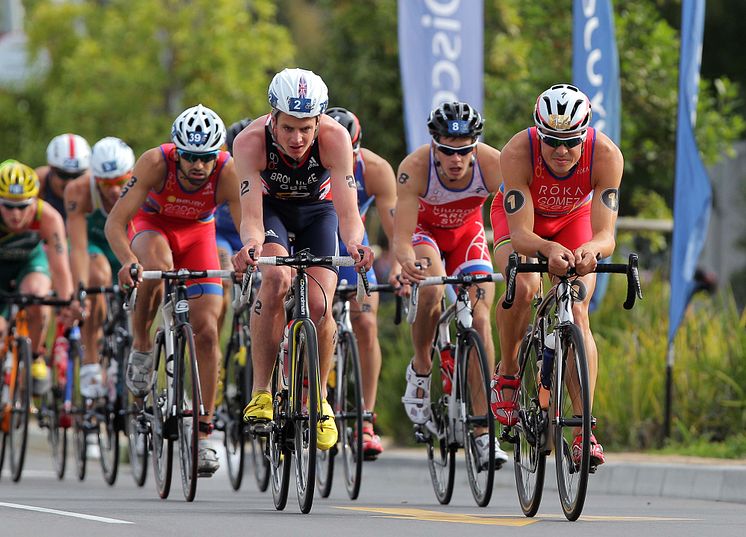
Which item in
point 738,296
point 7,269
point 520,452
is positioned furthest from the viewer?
point 738,296

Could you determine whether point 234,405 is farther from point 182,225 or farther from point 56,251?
point 56,251

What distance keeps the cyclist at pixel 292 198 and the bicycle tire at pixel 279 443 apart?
0.19ft

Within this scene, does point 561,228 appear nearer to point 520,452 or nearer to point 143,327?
point 520,452

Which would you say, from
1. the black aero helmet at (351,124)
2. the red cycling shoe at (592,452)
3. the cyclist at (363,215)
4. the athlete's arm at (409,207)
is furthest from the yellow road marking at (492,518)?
the black aero helmet at (351,124)

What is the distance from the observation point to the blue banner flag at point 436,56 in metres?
16.9

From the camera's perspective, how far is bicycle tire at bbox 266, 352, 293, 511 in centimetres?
995

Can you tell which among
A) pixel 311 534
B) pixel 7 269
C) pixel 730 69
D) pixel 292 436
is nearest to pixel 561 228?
pixel 292 436

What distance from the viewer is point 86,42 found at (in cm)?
3772

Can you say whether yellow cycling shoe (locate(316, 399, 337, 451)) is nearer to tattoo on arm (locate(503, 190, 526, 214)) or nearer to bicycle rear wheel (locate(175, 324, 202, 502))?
bicycle rear wheel (locate(175, 324, 202, 502))

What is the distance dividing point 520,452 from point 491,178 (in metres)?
2.30

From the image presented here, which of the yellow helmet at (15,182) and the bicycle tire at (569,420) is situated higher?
the yellow helmet at (15,182)

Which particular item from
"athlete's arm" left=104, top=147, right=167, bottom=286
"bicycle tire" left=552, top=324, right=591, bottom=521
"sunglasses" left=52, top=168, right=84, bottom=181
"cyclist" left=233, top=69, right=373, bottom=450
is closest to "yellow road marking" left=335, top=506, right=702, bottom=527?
"bicycle tire" left=552, top=324, right=591, bottom=521

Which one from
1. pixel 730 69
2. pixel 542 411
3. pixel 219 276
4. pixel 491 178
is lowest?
pixel 542 411

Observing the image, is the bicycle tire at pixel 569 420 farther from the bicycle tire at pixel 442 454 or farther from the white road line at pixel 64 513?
the white road line at pixel 64 513
